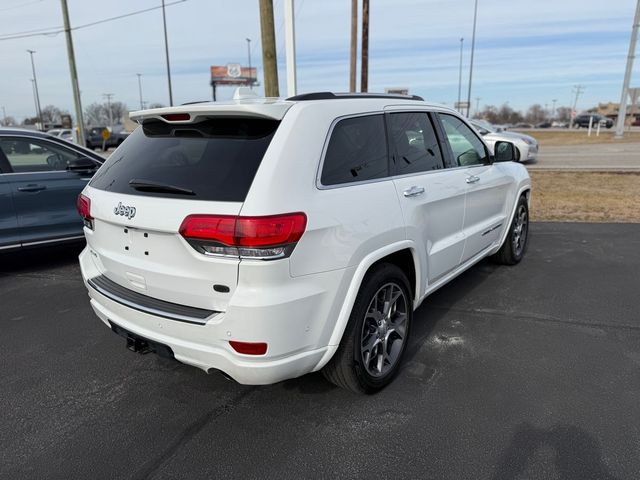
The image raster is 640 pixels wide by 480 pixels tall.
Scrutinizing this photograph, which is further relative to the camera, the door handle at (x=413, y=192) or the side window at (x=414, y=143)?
the side window at (x=414, y=143)

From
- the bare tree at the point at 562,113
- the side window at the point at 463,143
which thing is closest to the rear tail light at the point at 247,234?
the side window at the point at 463,143

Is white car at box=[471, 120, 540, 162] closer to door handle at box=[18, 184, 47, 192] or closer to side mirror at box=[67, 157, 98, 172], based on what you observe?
side mirror at box=[67, 157, 98, 172]

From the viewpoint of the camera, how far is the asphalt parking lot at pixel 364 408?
243cm

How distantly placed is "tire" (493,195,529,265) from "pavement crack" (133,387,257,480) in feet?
11.5

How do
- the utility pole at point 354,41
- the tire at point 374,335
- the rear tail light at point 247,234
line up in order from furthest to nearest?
the utility pole at point 354,41 < the tire at point 374,335 < the rear tail light at point 247,234

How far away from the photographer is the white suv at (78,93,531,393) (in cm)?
230

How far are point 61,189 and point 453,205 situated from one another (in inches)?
181

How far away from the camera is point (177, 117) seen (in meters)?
2.79

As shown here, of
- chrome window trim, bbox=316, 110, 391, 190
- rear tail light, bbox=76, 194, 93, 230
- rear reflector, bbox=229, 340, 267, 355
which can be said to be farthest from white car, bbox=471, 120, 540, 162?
rear reflector, bbox=229, 340, 267, 355

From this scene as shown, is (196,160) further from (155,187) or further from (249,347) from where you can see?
(249,347)

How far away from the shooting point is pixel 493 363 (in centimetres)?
339

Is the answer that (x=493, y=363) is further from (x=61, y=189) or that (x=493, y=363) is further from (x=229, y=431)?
(x=61, y=189)

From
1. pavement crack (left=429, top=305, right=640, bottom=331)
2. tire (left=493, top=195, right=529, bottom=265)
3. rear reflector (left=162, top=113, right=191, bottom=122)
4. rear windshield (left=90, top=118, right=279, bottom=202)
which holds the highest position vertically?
rear reflector (left=162, top=113, right=191, bottom=122)

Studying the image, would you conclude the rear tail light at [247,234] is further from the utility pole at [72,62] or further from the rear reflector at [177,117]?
the utility pole at [72,62]
